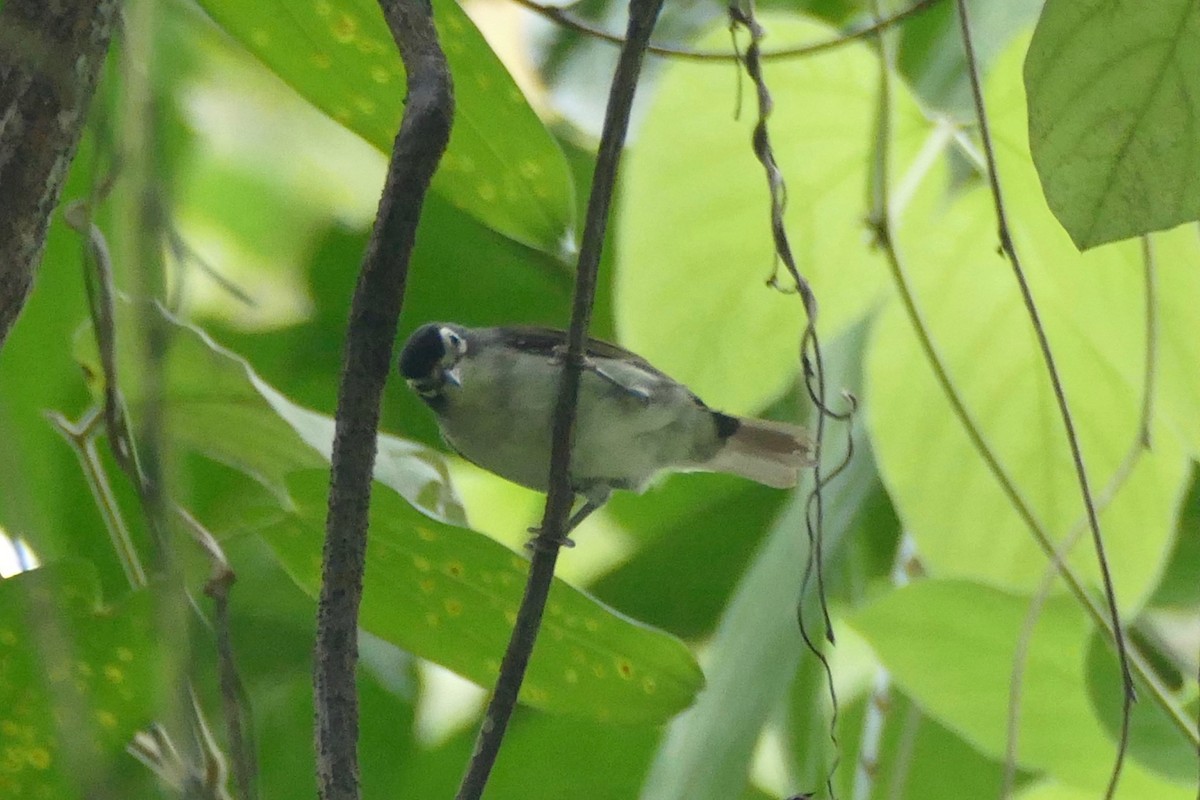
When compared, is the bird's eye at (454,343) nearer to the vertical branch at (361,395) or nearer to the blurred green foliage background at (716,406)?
the blurred green foliage background at (716,406)

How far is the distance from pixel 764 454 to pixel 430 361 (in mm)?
392

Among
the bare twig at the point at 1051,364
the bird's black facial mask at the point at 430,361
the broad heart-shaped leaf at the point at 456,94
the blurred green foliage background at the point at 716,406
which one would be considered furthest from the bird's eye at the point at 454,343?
the bare twig at the point at 1051,364

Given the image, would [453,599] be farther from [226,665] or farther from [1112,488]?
[1112,488]

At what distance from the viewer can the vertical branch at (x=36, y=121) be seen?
2.15ft

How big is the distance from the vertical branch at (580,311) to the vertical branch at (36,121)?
260mm

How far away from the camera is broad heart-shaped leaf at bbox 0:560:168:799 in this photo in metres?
0.84

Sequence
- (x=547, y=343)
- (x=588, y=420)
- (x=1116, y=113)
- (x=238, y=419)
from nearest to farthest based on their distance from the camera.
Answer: (x=1116, y=113) < (x=238, y=419) < (x=588, y=420) < (x=547, y=343)

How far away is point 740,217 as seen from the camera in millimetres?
1166

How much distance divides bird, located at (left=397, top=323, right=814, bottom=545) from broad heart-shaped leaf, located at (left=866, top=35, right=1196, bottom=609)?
9.6 inches

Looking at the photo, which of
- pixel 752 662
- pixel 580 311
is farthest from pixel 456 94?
pixel 752 662

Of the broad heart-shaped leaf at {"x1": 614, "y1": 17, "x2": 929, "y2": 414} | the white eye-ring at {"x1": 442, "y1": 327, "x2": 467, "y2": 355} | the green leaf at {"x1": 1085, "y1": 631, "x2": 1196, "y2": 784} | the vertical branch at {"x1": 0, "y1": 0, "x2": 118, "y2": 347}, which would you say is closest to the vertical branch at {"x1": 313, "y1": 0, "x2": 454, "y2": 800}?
the vertical branch at {"x1": 0, "y1": 0, "x2": 118, "y2": 347}

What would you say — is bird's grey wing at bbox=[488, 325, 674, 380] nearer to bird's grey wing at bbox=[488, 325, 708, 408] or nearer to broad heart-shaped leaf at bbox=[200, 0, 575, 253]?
bird's grey wing at bbox=[488, 325, 708, 408]

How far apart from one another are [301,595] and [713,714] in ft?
1.36

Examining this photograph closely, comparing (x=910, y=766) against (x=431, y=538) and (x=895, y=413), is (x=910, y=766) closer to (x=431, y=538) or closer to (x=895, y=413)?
(x=895, y=413)
